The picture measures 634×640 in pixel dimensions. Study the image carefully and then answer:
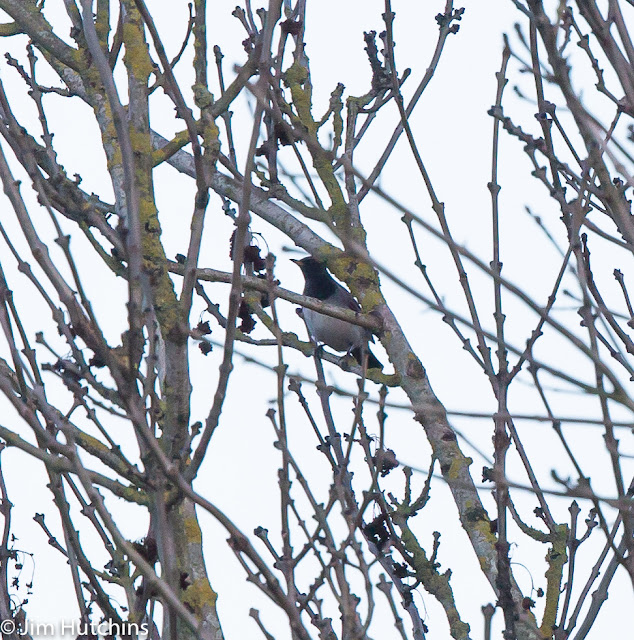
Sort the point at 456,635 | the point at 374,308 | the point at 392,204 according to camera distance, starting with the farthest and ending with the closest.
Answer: the point at 374,308
the point at 456,635
the point at 392,204

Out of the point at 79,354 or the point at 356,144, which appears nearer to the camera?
the point at 79,354

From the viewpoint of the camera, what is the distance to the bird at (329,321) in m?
7.55

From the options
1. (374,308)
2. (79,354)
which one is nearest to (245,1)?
(374,308)

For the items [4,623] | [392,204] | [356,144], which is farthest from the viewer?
[356,144]

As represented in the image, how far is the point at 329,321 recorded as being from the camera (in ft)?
24.7

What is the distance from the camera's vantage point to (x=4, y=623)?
2887 mm

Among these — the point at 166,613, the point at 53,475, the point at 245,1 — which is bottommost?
the point at 166,613

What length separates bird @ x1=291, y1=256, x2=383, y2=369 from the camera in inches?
297

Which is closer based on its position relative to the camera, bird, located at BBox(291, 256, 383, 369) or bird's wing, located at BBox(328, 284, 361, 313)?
bird, located at BBox(291, 256, 383, 369)

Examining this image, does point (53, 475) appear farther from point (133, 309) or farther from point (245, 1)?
point (245, 1)

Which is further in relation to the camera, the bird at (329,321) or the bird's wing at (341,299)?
the bird's wing at (341,299)

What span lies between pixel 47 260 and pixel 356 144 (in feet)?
9.37

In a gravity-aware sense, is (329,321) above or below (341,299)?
below

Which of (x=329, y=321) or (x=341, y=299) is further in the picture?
(x=341, y=299)
